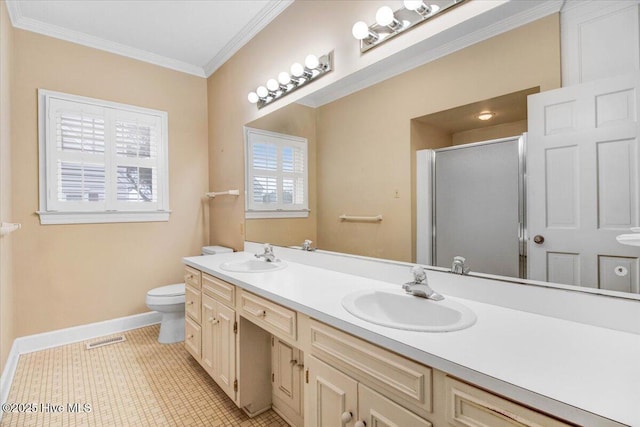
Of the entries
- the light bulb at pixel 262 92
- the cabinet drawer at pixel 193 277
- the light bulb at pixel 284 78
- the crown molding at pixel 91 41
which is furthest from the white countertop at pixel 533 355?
the crown molding at pixel 91 41

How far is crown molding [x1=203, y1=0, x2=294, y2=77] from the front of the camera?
2293mm

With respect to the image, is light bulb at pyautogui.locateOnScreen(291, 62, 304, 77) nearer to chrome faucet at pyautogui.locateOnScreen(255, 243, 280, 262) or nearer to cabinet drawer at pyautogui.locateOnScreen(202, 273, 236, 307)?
chrome faucet at pyautogui.locateOnScreen(255, 243, 280, 262)

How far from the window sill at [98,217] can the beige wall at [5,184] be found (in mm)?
242

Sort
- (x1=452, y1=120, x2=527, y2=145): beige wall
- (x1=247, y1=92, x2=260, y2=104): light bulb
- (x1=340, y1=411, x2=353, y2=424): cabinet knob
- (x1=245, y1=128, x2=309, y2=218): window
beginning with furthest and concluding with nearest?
(x1=247, y1=92, x2=260, y2=104): light bulb → (x1=245, y1=128, x2=309, y2=218): window → (x1=452, y1=120, x2=527, y2=145): beige wall → (x1=340, y1=411, x2=353, y2=424): cabinet knob

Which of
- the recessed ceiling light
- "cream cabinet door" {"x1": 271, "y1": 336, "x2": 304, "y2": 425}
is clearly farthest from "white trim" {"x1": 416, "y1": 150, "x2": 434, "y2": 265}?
"cream cabinet door" {"x1": 271, "y1": 336, "x2": 304, "y2": 425}

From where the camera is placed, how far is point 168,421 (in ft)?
5.55

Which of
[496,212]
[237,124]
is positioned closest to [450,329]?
[496,212]

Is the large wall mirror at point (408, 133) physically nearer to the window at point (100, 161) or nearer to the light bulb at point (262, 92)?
the light bulb at point (262, 92)

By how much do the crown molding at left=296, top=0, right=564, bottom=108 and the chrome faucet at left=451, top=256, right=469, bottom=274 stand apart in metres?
0.88

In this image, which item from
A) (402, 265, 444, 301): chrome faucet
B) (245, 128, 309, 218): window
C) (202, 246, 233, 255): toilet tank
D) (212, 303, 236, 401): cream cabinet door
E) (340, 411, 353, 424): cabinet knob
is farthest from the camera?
(202, 246, 233, 255): toilet tank

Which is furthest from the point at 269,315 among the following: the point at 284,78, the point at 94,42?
the point at 94,42

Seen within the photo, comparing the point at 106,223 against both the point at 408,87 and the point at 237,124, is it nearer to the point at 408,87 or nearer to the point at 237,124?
the point at 237,124

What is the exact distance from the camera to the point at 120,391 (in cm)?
197

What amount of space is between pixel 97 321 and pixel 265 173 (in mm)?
2090
